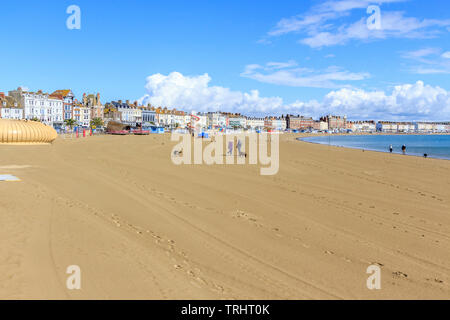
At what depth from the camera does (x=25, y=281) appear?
4148 mm

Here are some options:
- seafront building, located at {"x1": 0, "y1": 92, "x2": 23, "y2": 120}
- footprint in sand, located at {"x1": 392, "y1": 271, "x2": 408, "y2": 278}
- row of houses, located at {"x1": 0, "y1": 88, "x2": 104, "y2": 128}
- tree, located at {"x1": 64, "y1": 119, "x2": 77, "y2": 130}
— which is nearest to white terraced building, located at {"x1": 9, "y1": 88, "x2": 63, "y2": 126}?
row of houses, located at {"x1": 0, "y1": 88, "x2": 104, "y2": 128}

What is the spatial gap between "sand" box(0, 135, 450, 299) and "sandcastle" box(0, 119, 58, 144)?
394 inches

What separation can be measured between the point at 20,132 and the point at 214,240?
1914 cm

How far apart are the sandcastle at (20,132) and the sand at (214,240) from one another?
32.8ft

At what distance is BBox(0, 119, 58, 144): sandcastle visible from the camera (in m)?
20.2

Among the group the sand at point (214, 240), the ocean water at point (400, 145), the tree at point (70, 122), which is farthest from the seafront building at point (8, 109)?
the sand at point (214, 240)

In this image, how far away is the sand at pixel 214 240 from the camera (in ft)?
14.5

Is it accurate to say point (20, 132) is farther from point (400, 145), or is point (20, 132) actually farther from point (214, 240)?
point (400, 145)

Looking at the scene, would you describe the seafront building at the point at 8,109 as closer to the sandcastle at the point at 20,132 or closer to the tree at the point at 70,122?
the tree at the point at 70,122

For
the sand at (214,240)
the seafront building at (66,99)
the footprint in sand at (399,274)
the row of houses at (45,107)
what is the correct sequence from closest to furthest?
1. the sand at (214,240)
2. the footprint in sand at (399,274)
3. the row of houses at (45,107)
4. the seafront building at (66,99)

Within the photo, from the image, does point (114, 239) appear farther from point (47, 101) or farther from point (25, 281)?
point (47, 101)

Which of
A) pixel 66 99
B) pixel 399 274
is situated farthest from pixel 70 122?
pixel 399 274

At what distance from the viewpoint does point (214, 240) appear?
629 cm
